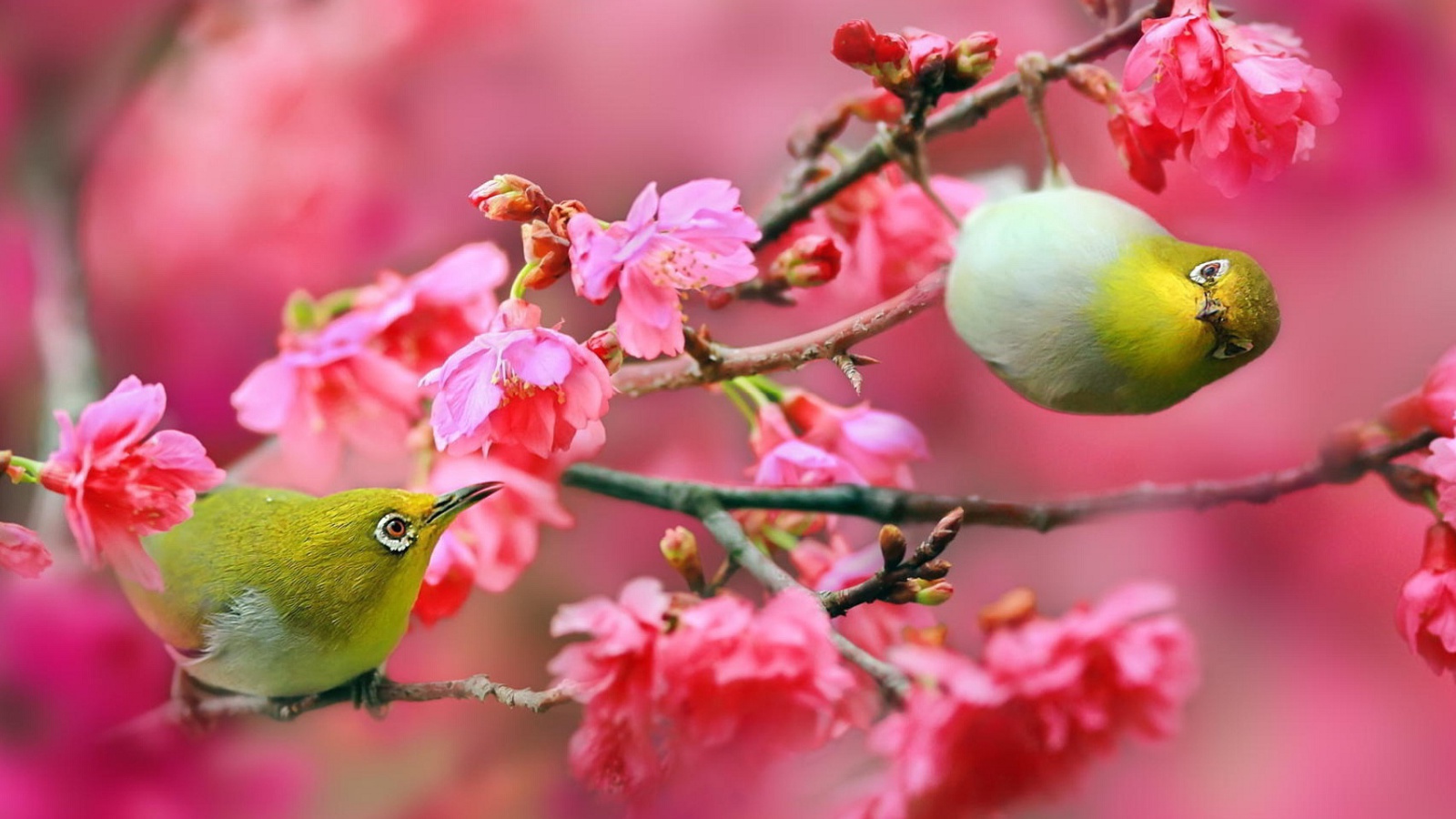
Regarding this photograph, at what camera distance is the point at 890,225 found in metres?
0.34

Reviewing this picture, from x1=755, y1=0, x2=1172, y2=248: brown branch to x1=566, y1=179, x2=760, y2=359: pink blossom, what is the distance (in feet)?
0.23

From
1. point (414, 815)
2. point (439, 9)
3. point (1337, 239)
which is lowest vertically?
point (414, 815)

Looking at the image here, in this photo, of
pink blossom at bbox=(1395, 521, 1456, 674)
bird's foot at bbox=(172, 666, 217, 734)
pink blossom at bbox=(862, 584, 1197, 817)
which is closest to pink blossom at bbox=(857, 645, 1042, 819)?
pink blossom at bbox=(862, 584, 1197, 817)

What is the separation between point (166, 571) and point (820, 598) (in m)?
0.18

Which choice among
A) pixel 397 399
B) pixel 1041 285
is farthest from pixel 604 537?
pixel 1041 285

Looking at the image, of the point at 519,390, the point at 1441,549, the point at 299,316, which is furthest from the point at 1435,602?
the point at 299,316

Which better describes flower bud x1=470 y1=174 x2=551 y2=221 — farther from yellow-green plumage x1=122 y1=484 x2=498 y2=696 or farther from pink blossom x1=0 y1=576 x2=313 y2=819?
pink blossom x1=0 y1=576 x2=313 y2=819

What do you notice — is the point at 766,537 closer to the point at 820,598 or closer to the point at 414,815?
the point at 820,598

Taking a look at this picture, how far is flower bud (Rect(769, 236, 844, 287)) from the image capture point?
0.27 meters

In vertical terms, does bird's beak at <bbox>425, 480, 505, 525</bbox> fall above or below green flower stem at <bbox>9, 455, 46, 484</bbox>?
below

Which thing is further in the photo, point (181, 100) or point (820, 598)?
point (181, 100)

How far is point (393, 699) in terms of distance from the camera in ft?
1.03

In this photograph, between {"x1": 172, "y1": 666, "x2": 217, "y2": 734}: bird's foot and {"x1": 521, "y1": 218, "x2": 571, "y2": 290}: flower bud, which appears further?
{"x1": 172, "y1": 666, "x2": 217, "y2": 734}: bird's foot

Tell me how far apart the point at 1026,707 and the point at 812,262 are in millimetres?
146
